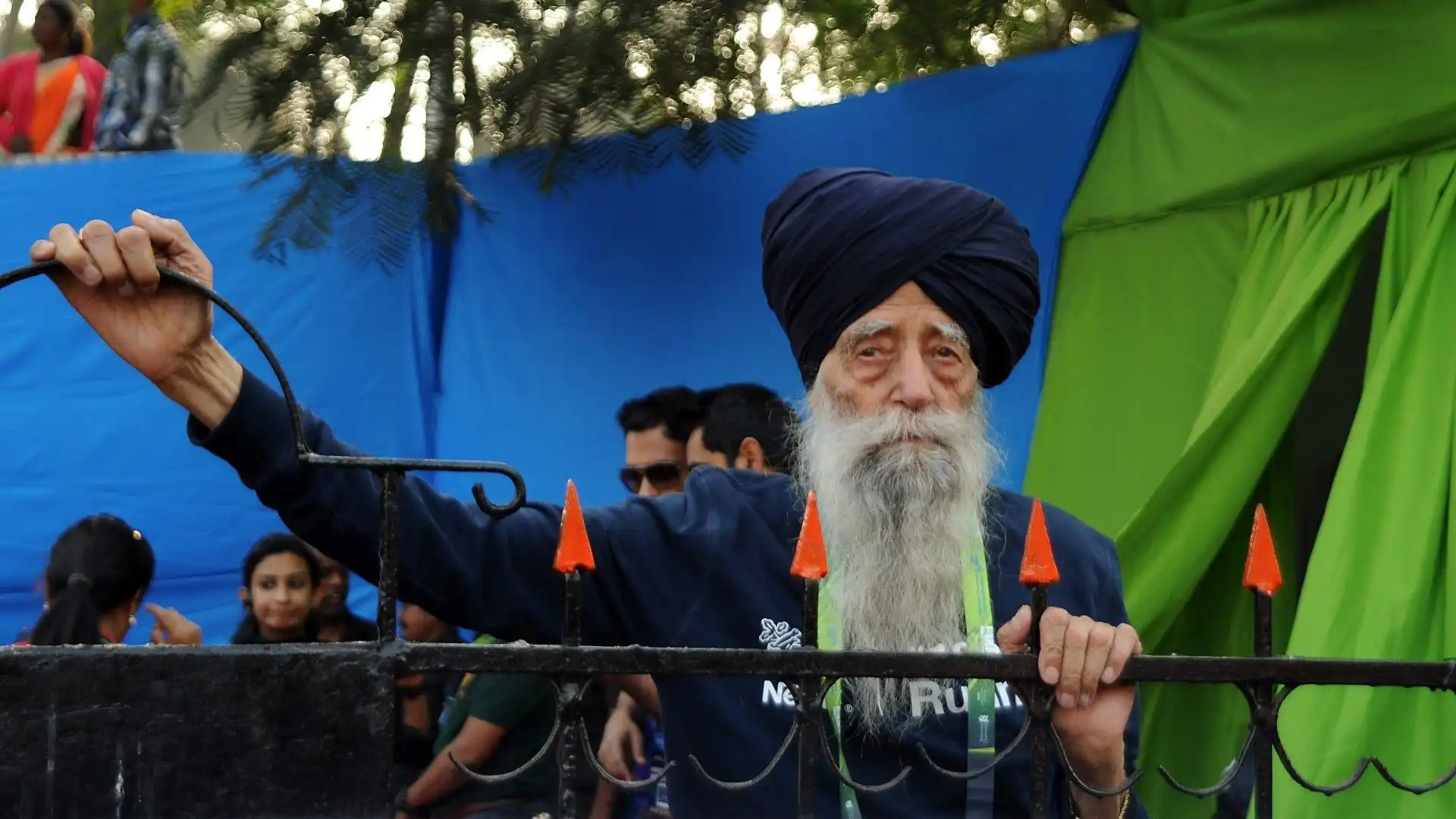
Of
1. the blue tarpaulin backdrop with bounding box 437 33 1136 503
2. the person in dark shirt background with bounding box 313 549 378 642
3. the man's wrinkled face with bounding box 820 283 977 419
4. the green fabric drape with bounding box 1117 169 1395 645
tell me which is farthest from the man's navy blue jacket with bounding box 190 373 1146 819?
the person in dark shirt background with bounding box 313 549 378 642

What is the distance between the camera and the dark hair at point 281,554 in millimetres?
4496

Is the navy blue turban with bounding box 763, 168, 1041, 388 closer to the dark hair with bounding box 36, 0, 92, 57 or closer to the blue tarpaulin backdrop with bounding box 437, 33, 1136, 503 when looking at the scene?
the blue tarpaulin backdrop with bounding box 437, 33, 1136, 503

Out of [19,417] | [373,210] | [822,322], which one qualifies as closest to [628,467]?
[373,210]

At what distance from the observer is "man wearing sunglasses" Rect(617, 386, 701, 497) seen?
14.9ft

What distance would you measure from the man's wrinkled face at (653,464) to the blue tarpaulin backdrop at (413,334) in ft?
0.61

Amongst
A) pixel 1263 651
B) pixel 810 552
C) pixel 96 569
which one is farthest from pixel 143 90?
pixel 1263 651

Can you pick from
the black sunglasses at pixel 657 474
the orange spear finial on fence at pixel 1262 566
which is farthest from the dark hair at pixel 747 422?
the orange spear finial on fence at pixel 1262 566

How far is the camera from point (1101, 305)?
4184 millimetres

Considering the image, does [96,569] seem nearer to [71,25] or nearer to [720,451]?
[720,451]

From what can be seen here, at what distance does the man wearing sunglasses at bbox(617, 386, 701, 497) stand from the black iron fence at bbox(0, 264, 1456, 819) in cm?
293

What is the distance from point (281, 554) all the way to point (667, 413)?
1.19 meters

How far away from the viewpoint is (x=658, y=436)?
15.0 ft

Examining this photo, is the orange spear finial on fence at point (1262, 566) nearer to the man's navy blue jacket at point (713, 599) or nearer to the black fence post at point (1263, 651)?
the black fence post at point (1263, 651)

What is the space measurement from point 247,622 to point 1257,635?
11.3 feet
